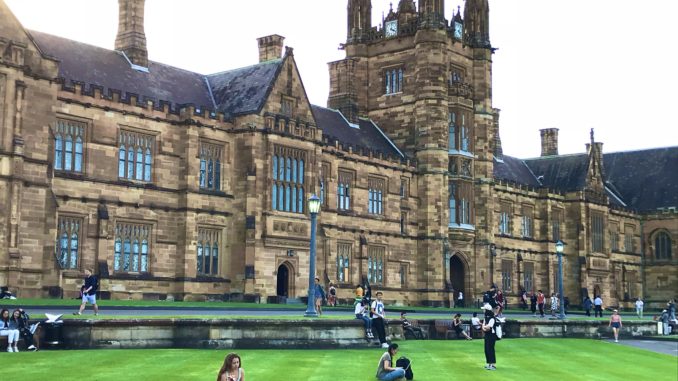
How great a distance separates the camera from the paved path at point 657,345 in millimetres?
33156

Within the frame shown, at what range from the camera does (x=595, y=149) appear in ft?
272

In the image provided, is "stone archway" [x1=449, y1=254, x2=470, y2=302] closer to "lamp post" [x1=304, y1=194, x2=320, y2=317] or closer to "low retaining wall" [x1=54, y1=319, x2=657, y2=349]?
"low retaining wall" [x1=54, y1=319, x2=657, y2=349]

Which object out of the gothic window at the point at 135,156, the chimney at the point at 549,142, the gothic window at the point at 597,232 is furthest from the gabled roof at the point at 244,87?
the chimney at the point at 549,142

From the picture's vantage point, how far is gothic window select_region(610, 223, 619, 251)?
8290 cm

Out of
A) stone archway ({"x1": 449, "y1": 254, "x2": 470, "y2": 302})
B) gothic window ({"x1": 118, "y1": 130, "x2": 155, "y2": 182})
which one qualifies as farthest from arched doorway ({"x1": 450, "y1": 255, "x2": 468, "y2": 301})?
gothic window ({"x1": 118, "y1": 130, "x2": 155, "y2": 182})

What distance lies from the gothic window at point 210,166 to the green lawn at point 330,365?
Answer: 64.5 ft

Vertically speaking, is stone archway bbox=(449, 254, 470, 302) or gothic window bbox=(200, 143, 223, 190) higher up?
gothic window bbox=(200, 143, 223, 190)

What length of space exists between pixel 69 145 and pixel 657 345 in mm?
26834

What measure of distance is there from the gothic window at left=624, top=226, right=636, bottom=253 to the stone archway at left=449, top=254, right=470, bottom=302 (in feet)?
91.8

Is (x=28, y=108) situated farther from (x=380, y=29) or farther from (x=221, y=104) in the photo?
(x=380, y=29)

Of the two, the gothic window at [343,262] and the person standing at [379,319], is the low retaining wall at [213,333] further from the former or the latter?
the gothic window at [343,262]

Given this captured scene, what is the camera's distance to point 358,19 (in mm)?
66875

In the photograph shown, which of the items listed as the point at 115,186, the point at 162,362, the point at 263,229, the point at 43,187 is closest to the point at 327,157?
the point at 263,229

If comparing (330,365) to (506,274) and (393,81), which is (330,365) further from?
(506,274)
